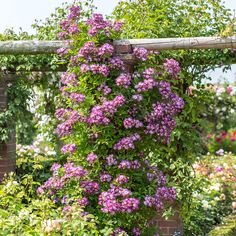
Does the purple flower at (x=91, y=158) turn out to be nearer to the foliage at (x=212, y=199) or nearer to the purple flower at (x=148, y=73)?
the purple flower at (x=148, y=73)

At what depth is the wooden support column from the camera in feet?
23.2

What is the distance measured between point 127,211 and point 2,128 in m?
2.71

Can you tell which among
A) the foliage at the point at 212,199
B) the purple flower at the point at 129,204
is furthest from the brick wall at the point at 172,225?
the purple flower at the point at 129,204

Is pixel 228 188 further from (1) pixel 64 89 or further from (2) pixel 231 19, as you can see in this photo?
(1) pixel 64 89

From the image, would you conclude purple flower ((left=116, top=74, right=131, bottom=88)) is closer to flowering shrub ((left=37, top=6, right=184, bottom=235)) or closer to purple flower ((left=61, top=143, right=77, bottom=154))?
flowering shrub ((left=37, top=6, right=184, bottom=235))

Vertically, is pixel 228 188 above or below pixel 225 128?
below

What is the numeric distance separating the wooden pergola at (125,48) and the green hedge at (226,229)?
491mm

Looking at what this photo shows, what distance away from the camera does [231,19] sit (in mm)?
5848

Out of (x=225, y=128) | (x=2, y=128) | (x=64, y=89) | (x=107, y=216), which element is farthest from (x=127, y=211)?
(x=225, y=128)

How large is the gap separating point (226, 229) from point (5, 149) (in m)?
2.87

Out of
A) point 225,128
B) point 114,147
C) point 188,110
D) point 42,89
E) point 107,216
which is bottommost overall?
point 107,216

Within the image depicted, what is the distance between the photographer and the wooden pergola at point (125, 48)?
5402mm

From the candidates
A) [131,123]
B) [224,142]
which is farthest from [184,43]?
[224,142]

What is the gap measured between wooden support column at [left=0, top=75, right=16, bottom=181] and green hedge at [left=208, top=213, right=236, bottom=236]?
8.70ft
